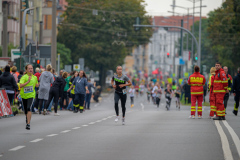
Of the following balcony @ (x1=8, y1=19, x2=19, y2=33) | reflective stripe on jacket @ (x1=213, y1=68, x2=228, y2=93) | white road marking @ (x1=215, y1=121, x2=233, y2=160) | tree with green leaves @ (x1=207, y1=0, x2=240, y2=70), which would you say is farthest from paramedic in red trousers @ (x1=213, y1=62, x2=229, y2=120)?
balcony @ (x1=8, y1=19, x2=19, y2=33)

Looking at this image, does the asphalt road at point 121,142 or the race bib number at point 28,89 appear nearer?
the asphalt road at point 121,142

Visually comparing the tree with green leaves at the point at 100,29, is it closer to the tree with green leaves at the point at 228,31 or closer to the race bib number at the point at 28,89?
the tree with green leaves at the point at 228,31

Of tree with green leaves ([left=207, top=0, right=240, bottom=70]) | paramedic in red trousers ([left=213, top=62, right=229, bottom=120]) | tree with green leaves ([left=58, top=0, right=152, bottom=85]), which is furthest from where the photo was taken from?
tree with green leaves ([left=58, top=0, right=152, bottom=85])

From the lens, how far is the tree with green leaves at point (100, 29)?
76.2 meters

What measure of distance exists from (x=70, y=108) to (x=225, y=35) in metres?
34.4

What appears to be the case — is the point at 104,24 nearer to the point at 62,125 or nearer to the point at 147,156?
the point at 62,125

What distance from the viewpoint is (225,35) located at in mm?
62219

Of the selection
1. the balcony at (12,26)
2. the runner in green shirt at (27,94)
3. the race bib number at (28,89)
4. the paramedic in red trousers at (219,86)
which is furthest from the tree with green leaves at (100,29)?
the race bib number at (28,89)

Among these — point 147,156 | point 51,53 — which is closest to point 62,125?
point 147,156

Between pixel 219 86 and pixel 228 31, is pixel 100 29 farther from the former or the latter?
pixel 219 86

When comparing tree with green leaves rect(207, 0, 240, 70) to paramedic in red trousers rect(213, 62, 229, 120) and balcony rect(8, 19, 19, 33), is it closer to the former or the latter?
balcony rect(8, 19, 19, 33)

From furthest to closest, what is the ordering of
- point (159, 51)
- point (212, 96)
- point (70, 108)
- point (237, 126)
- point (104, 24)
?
point (159, 51) < point (104, 24) < point (70, 108) < point (212, 96) < point (237, 126)

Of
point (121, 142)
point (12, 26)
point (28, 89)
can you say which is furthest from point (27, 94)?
point (12, 26)

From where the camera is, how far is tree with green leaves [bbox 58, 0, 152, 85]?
76188 millimetres
